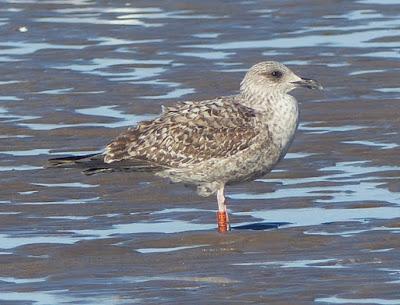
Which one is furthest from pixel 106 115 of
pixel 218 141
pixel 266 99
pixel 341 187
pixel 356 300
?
pixel 356 300

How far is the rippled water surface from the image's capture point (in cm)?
1051

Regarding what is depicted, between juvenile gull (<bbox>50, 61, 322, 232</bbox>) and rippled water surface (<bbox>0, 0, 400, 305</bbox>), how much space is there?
1.22 ft

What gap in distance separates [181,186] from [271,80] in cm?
142

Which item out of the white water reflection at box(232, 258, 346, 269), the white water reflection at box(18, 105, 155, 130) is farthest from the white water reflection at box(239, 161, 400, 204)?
the white water reflection at box(18, 105, 155, 130)

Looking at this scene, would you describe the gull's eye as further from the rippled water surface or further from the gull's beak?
the rippled water surface

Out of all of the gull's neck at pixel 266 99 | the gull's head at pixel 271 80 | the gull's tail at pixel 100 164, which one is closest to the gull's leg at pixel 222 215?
the gull's tail at pixel 100 164

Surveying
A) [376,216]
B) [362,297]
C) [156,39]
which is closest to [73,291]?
[362,297]

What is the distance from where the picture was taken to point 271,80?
1247cm

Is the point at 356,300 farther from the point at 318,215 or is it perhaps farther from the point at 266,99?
the point at 266,99

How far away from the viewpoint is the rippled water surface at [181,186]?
10508 mm

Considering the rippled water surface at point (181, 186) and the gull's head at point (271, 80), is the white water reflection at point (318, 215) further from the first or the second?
the gull's head at point (271, 80)

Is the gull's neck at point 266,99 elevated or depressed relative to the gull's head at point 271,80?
depressed

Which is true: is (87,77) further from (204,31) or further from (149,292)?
(149,292)

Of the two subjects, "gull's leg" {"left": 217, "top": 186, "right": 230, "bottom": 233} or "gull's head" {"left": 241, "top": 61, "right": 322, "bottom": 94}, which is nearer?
"gull's leg" {"left": 217, "top": 186, "right": 230, "bottom": 233}
